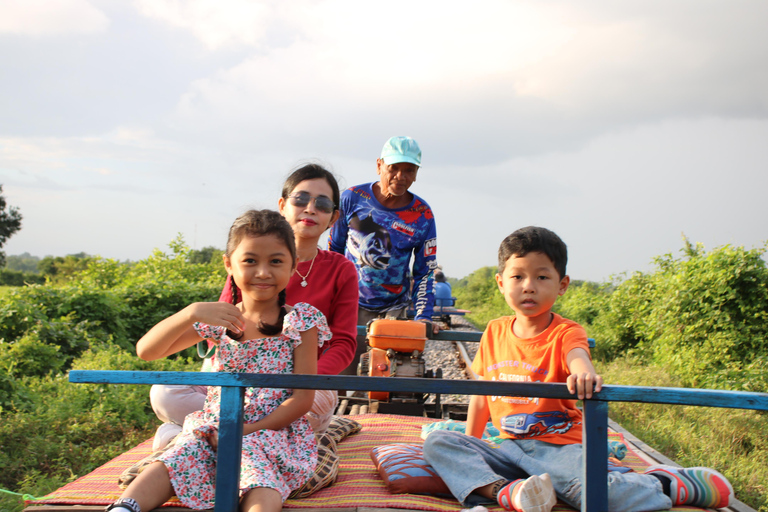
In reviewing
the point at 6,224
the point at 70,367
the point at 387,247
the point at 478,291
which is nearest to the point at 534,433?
the point at 387,247

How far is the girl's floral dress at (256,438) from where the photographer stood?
2197mm

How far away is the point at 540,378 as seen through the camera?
2.58 m

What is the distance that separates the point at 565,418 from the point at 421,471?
→ 673 mm

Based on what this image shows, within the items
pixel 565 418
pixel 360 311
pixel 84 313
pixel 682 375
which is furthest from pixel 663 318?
pixel 84 313

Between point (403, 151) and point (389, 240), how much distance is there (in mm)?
681

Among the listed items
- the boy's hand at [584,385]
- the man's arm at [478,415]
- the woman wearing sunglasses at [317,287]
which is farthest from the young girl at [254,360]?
the boy's hand at [584,385]

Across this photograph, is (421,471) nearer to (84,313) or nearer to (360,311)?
(360,311)

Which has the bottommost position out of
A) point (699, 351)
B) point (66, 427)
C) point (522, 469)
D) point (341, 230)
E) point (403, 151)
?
point (66, 427)

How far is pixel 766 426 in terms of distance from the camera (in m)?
5.04

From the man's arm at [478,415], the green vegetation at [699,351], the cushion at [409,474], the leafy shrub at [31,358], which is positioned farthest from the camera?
the leafy shrub at [31,358]

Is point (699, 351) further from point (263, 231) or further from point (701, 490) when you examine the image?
point (263, 231)

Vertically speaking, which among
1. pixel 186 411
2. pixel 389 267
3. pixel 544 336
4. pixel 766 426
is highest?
pixel 389 267

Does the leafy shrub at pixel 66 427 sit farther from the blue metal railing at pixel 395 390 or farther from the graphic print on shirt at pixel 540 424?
the graphic print on shirt at pixel 540 424

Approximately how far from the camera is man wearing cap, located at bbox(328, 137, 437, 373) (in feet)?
14.2
